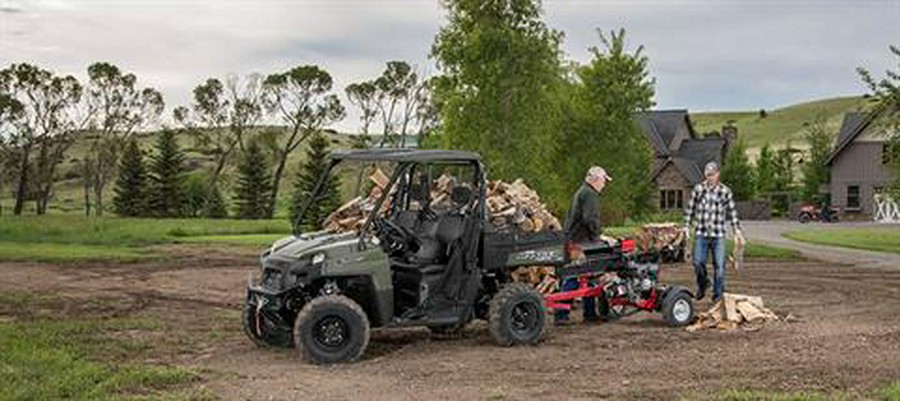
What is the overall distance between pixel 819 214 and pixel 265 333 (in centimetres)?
5621

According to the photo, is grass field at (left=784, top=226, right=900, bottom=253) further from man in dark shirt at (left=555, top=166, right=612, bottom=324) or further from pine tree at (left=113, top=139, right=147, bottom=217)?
pine tree at (left=113, top=139, right=147, bottom=217)

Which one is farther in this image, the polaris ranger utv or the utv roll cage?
the utv roll cage

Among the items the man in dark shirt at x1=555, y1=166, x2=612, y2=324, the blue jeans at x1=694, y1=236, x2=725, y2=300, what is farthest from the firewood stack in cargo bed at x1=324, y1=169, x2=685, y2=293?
the man in dark shirt at x1=555, y1=166, x2=612, y2=324

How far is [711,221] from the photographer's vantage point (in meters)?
14.6

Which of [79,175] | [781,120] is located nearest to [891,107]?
[79,175]

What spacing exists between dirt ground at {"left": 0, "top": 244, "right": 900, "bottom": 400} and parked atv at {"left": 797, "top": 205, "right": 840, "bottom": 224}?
46.5 metres

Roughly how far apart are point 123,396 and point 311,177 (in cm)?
5121

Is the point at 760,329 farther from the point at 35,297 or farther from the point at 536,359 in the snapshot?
the point at 35,297

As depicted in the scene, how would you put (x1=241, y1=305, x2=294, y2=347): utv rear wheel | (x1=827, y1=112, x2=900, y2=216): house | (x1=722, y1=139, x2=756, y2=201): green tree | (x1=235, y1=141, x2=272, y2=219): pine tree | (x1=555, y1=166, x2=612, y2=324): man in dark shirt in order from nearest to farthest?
1. (x1=241, y1=305, x2=294, y2=347): utv rear wheel
2. (x1=555, y1=166, x2=612, y2=324): man in dark shirt
3. (x1=827, y1=112, x2=900, y2=216): house
4. (x1=235, y1=141, x2=272, y2=219): pine tree
5. (x1=722, y1=139, x2=756, y2=201): green tree

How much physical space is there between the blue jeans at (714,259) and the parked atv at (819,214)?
158 feet

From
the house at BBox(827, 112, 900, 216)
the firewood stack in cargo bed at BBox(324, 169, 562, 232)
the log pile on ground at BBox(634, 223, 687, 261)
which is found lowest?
the log pile on ground at BBox(634, 223, 687, 261)

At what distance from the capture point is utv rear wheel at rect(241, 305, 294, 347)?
38.7ft

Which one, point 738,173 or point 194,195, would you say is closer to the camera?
point 194,195

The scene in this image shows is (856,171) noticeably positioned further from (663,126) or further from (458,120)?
(458,120)
